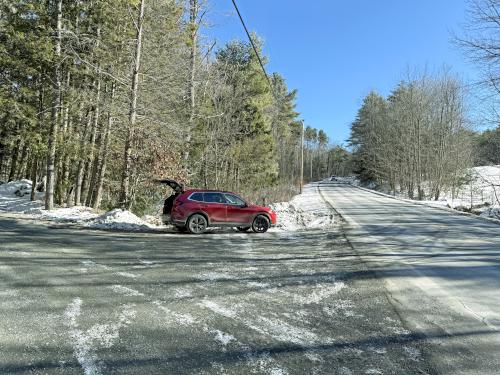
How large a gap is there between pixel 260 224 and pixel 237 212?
1.01 meters

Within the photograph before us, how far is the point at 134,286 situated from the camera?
6.64m

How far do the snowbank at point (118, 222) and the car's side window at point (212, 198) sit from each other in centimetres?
239

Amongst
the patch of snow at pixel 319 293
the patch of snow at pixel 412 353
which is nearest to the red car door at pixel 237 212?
the patch of snow at pixel 319 293

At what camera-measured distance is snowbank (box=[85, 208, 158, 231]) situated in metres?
14.7

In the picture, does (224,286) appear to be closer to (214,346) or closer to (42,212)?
(214,346)

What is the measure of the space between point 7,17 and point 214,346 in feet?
65.1

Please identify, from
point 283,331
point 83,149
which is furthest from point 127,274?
point 83,149

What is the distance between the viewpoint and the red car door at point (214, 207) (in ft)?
Result: 47.3

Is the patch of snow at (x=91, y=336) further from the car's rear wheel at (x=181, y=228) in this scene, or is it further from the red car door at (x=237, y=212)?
the red car door at (x=237, y=212)

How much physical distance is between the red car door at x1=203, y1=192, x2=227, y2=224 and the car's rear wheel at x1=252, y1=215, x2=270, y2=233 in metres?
1.21

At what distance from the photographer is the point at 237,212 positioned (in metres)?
14.8

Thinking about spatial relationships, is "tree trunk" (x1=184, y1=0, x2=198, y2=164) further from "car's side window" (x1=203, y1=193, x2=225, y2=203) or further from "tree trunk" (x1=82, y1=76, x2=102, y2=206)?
"car's side window" (x1=203, y1=193, x2=225, y2=203)

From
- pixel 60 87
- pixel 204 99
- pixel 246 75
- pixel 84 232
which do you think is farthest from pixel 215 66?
pixel 84 232

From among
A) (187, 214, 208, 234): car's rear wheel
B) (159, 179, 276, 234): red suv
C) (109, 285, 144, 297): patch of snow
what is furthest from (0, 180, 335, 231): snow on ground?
(109, 285, 144, 297): patch of snow
